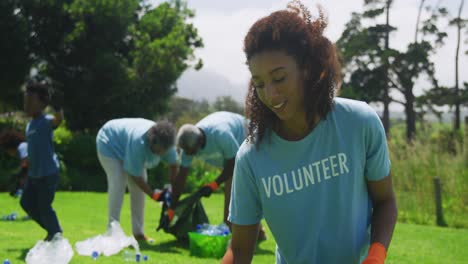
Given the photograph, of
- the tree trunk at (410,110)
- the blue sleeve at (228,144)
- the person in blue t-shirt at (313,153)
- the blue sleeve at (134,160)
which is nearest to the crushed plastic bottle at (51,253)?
the blue sleeve at (134,160)

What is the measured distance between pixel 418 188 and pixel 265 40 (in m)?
8.16

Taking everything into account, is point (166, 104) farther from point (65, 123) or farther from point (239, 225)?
point (239, 225)

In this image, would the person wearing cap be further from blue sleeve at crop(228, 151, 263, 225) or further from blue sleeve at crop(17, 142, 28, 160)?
blue sleeve at crop(228, 151, 263, 225)

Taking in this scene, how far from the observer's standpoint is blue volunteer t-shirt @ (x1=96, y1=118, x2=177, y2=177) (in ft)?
20.6

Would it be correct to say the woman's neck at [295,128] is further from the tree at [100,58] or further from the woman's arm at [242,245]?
the tree at [100,58]

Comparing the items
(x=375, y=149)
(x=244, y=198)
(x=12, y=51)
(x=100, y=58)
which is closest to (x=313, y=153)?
(x=375, y=149)

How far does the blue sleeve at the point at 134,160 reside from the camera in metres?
6.29

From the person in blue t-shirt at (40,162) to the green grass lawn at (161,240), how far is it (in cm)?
45

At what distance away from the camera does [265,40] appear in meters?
1.80

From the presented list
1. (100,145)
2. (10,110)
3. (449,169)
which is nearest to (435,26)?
(449,169)

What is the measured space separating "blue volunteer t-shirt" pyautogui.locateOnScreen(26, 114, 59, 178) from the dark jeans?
0.27 ft

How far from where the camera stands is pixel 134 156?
6.29 meters

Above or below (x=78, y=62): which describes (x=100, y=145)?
below

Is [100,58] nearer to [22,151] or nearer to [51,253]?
[22,151]
